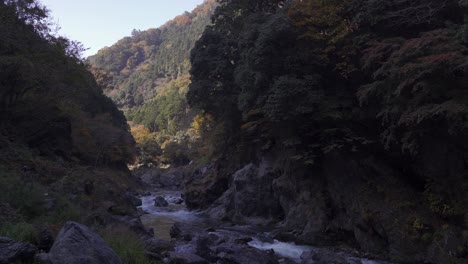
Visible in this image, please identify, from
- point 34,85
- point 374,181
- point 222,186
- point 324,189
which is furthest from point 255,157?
point 34,85

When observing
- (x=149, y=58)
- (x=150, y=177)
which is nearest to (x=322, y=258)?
(x=150, y=177)

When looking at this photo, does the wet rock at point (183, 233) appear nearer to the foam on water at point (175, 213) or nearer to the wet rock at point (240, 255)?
the wet rock at point (240, 255)

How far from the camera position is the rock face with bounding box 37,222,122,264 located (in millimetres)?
5805

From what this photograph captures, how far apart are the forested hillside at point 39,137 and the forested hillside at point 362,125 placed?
26.5 feet

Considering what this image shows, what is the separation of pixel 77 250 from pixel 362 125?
1312cm

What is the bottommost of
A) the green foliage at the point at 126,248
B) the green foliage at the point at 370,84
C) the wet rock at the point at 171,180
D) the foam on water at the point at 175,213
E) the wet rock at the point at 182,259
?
the wet rock at the point at 171,180

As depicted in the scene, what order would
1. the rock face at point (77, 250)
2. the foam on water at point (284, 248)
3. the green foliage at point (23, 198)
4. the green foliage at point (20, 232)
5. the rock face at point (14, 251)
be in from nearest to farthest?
1. the rock face at point (14, 251)
2. the rock face at point (77, 250)
3. the green foliage at point (20, 232)
4. the green foliage at point (23, 198)
5. the foam on water at point (284, 248)

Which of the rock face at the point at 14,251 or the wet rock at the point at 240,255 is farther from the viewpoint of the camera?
the wet rock at the point at 240,255

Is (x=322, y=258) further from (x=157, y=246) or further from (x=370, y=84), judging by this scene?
(x=370, y=84)

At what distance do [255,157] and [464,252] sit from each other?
13.7 metres

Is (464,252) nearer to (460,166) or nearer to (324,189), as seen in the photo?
(460,166)

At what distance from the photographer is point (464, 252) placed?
11.1 m

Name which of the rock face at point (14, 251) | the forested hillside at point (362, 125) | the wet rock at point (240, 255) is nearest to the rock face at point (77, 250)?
the rock face at point (14, 251)

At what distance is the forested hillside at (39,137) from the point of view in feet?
31.2
